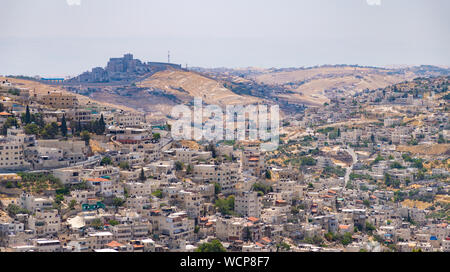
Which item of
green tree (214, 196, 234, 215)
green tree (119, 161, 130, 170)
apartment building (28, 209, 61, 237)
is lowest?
green tree (214, 196, 234, 215)

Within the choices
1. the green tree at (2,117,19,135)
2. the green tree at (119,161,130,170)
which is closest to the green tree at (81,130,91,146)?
the green tree at (119,161,130,170)

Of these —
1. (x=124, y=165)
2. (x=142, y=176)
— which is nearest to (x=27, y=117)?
(x=124, y=165)

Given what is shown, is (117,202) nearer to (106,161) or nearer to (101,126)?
(106,161)

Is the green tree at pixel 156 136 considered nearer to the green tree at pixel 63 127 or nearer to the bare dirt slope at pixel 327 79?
the green tree at pixel 63 127

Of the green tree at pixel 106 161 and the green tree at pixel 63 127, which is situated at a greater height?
the green tree at pixel 63 127

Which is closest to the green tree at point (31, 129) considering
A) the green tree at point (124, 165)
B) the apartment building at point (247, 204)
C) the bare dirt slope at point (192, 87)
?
the green tree at point (124, 165)

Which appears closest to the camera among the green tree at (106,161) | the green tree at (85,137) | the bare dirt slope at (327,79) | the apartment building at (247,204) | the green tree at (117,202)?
the green tree at (117,202)

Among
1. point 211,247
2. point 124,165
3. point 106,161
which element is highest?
point 106,161

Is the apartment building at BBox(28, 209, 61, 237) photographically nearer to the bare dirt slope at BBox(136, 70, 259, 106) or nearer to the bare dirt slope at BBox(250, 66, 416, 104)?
the bare dirt slope at BBox(136, 70, 259, 106)

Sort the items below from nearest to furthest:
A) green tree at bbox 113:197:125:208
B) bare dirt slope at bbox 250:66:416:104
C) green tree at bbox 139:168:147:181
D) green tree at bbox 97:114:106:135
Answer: green tree at bbox 113:197:125:208 < green tree at bbox 139:168:147:181 < green tree at bbox 97:114:106:135 < bare dirt slope at bbox 250:66:416:104

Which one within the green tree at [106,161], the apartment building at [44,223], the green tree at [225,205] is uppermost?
the green tree at [106,161]

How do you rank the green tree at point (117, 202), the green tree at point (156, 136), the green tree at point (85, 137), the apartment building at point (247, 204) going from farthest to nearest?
the green tree at point (156, 136) < the green tree at point (85, 137) < the apartment building at point (247, 204) < the green tree at point (117, 202)
